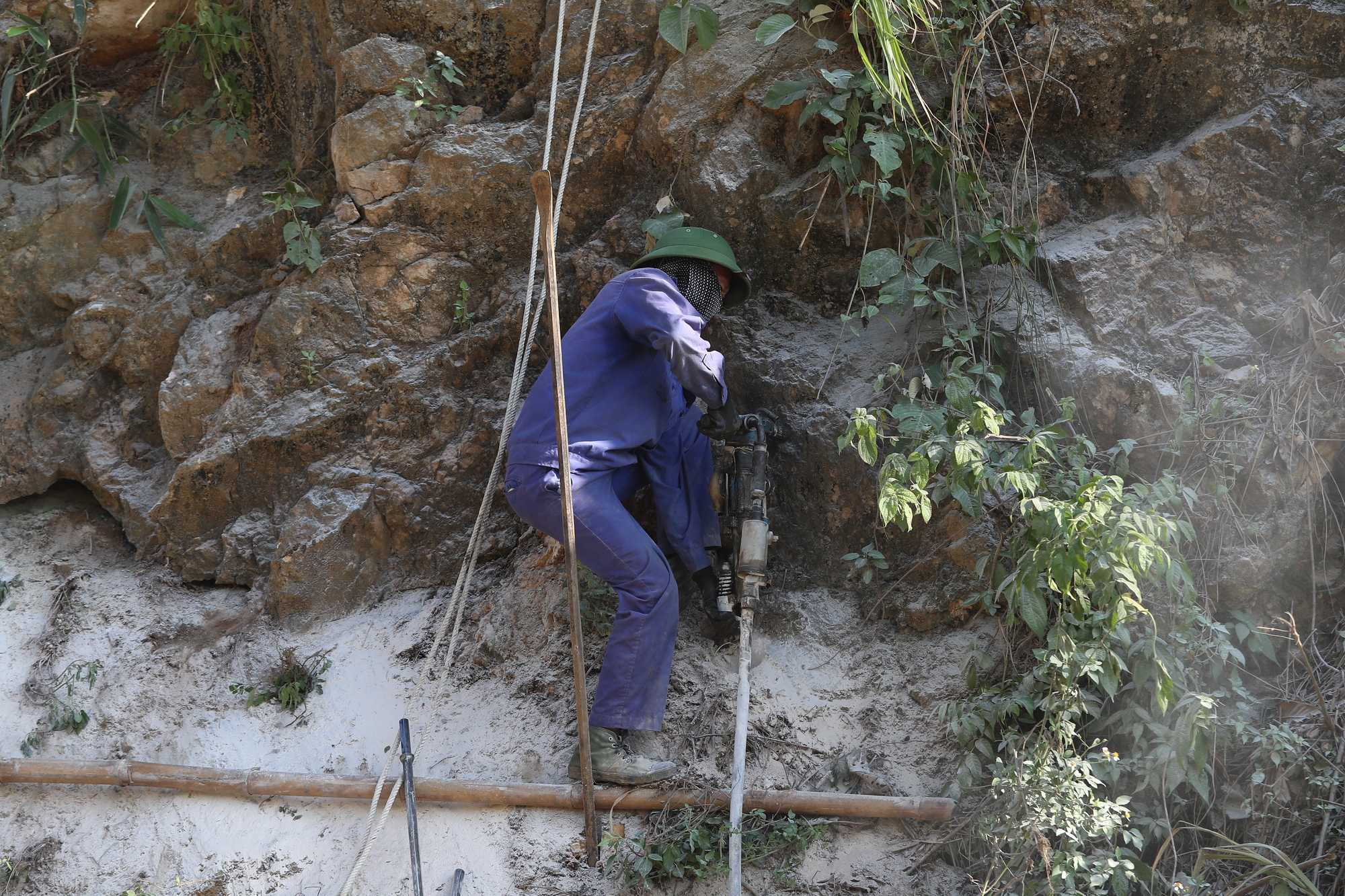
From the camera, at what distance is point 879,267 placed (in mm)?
3539

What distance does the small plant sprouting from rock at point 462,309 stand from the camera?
4164mm

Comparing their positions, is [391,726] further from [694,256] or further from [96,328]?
[96,328]

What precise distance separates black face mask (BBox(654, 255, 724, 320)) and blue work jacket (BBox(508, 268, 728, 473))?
0.10 m

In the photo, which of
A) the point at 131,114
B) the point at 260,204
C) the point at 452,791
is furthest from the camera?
the point at 131,114

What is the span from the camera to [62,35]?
4723 millimetres

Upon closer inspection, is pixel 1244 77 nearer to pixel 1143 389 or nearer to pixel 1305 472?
pixel 1143 389

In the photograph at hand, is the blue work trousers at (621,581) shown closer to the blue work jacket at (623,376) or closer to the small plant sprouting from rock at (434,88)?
the blue work jacket at (623,376)

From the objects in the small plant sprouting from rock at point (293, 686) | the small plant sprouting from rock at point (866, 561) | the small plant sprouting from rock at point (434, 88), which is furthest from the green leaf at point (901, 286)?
the small plant sprouting from rock at point (293, 686)

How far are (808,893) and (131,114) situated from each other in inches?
183

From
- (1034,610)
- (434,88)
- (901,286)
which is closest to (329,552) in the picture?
(434,88)

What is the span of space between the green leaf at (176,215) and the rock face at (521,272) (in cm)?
9

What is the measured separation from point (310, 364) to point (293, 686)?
1.31 m

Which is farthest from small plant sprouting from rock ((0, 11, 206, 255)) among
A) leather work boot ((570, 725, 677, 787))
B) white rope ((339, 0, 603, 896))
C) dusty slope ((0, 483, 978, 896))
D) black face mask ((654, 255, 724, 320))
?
leather work boot ((570, 725, 677, 787))

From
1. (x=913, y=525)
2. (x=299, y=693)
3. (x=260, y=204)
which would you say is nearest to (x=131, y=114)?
(x=260, y=204)
